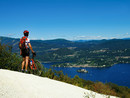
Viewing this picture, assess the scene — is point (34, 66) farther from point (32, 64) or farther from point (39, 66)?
point (39, 66)

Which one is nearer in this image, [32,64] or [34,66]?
[32,64]

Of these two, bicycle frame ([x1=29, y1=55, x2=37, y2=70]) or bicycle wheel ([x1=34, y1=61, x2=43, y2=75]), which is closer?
bicycle frame ([x1=29, y1=55, x2=37, y2=70])

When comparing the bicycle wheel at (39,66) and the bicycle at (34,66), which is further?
the bicycle wheel at (39,66)

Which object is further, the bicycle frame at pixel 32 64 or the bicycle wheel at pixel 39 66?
the bicycle wheel at pixel 39 66

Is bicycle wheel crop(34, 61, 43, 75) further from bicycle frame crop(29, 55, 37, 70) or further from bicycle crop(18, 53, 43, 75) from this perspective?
bicycle frame crop(29, 55, 37, 70)

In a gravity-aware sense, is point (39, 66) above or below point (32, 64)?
below

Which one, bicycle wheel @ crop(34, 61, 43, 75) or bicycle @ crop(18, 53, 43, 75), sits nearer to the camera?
bicycle @ crop(18, 53, 43, 75)

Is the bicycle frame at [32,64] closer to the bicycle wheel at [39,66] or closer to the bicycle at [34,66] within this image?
the bicycle at [34,66]

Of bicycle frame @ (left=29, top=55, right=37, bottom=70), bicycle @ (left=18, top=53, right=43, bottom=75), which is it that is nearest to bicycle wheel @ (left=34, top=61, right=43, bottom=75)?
bicycle @ (left=18, top=53, right=43, bottom=75)

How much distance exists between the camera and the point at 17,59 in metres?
10.8

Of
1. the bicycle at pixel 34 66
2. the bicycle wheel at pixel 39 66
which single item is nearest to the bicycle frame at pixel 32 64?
the bicycle at pixel 34 66

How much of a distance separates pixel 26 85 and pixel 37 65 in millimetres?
2685

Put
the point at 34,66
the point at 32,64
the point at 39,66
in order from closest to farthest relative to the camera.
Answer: the point at 32,64 → the point at 34,66 → the point at 39,66

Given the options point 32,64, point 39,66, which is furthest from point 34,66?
point 39,66
